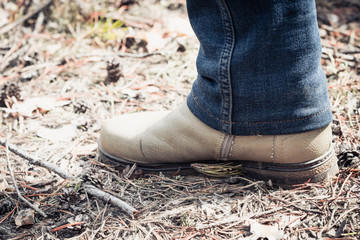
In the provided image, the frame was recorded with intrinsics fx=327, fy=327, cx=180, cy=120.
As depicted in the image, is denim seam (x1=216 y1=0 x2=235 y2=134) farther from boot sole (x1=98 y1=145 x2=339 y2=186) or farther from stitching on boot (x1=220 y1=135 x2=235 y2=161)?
boot sole (x1=98 y1=145 x2=339 y2=186)

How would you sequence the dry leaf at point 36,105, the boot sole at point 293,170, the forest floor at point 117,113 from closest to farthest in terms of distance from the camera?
the forest floor at point 117,113 → the boot sole at point 293,170 → the dry leaf at point 36,105

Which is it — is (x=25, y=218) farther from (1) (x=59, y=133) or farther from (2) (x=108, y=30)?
(2) (x=108, y=30)

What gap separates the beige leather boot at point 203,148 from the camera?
1198mm

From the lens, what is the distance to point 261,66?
3.52ft

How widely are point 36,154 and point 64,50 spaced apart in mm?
1096

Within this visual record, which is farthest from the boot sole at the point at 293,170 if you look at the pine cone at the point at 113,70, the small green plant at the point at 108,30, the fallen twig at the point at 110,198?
the small green plant at the point at 108,30

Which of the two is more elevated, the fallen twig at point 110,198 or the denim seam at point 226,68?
the denim seam at point 226,68

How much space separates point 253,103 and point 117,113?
90 cm

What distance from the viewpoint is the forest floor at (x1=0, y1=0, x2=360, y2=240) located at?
1.12m

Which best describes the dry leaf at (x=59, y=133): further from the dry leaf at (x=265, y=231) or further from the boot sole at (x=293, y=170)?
the dry leaf at (x=265, y=231)

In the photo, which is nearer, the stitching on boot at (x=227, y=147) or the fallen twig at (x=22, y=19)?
the stitching on boot at (x=227, y=147)

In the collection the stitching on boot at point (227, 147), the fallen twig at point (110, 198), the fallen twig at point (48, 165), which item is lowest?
the fallen twig at point (110, 198)

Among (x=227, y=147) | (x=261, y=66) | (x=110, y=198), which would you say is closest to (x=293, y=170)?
(x=227, y=147)


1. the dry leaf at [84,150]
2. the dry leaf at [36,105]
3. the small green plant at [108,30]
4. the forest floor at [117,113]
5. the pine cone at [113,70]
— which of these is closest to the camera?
the forest floor at [117,113]
